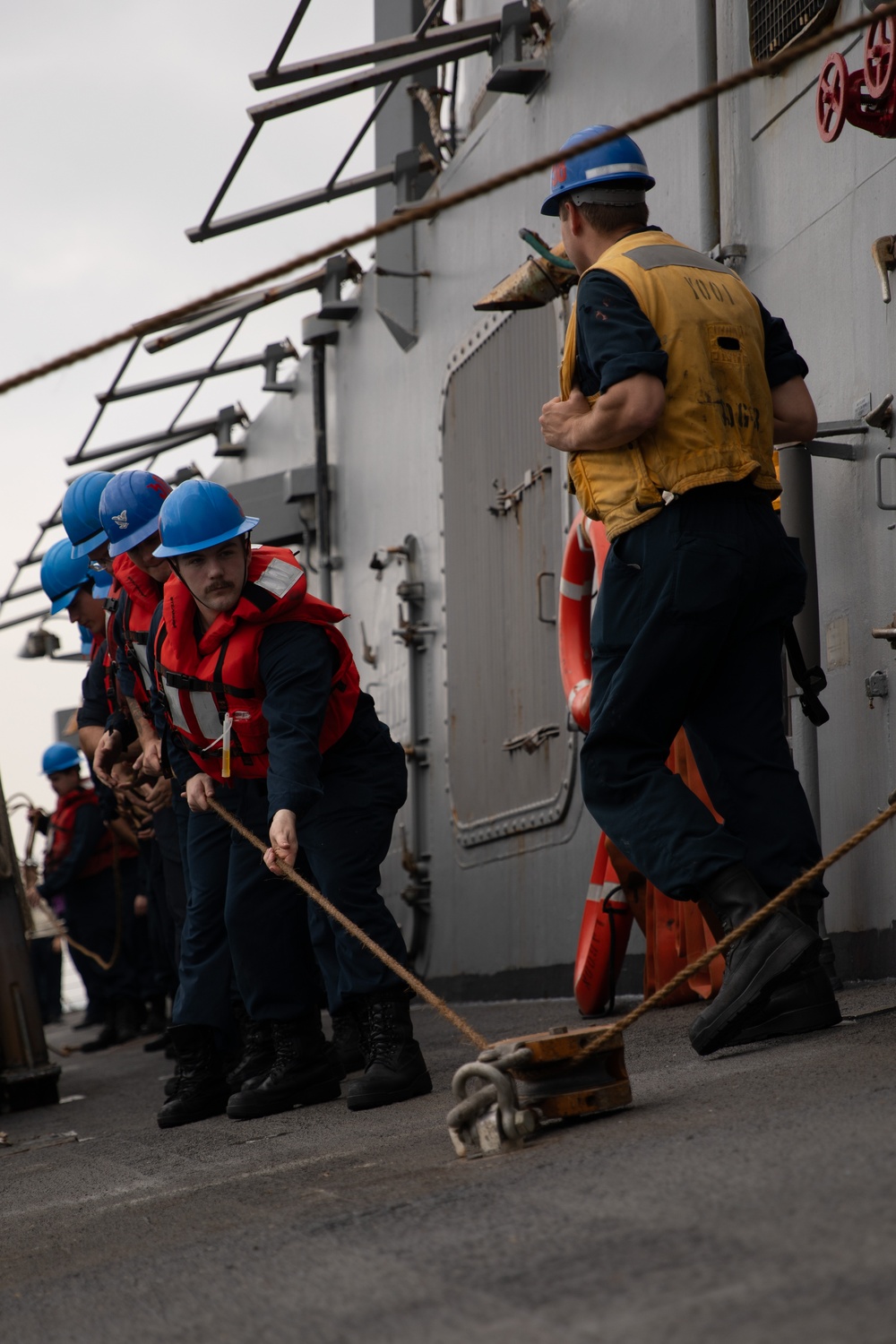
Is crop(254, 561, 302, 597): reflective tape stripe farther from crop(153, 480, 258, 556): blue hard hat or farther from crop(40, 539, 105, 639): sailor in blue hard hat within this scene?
crop(40, 539, 105, 639): sailor in blue hard hat

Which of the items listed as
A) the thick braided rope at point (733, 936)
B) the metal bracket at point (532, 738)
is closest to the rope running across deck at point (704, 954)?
the thick braided rope at point (733, 936)

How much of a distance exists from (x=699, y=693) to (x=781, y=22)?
220cm

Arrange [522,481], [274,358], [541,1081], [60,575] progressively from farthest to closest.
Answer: [274,358] < [60,575] < [522,481] < [541,1081]

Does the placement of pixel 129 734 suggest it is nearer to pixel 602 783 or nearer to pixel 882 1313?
pixel 602 783

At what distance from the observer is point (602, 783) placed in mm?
3395

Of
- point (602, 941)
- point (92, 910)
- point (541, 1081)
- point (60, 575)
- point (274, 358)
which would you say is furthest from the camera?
point (92, 910)

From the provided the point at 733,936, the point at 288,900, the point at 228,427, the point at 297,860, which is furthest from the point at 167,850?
the point at 228,427

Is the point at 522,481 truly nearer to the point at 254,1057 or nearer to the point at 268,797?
the point at 268,797

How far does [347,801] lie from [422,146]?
531cm

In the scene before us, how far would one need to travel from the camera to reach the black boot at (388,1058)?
3.99m

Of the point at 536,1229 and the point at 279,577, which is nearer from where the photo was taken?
the point at 536,1229

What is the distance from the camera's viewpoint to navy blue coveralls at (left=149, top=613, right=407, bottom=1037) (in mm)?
4129

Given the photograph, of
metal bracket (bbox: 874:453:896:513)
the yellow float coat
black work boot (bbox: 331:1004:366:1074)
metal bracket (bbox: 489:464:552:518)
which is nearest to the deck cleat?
Answer: the yellow float coat

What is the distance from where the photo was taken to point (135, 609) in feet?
17.6
